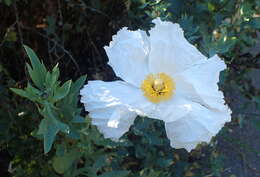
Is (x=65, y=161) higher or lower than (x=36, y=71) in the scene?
lower

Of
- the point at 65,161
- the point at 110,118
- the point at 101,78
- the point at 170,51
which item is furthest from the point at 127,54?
the point at 101,78

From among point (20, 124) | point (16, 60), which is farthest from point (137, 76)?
point (16, 60)

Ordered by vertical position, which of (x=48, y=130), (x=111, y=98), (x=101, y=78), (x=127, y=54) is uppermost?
(x=101, y=78)

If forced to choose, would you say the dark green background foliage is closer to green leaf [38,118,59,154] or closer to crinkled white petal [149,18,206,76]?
green leaf [38,118,59,154]

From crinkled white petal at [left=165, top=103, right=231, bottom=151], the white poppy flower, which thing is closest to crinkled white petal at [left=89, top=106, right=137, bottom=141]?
the white poppy flower

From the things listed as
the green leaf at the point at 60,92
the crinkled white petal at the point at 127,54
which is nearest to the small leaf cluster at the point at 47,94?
the green leaf at the point at 60,92

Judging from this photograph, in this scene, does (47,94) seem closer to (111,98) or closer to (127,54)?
(111,98)

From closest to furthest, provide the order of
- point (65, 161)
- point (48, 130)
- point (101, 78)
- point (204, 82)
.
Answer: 1. point (48, 130)
2. point (204, 82)
3. point (65, 161)
4. point (101, 78)
